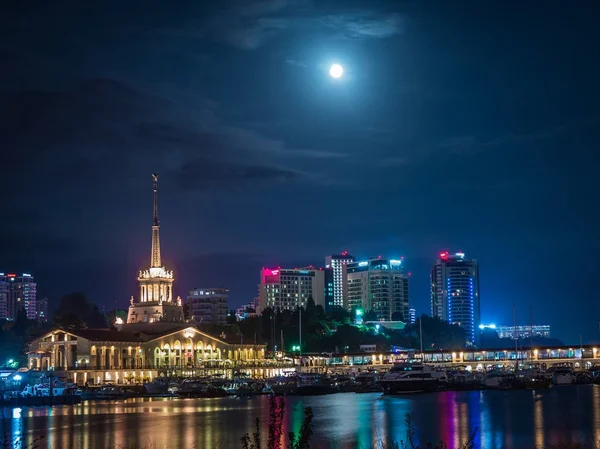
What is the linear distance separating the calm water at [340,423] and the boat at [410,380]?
909 inches

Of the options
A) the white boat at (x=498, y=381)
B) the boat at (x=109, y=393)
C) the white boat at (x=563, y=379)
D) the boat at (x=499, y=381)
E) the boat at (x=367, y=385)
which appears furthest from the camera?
the white boat at (x=563, y=379)

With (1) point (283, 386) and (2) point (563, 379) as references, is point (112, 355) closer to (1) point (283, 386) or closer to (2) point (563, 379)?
(1) point (283, 386)

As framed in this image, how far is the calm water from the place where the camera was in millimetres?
66688

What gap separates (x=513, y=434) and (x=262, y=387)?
9680 centimetres

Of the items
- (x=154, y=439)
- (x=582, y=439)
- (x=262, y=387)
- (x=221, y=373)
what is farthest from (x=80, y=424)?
(x=221, y=373)

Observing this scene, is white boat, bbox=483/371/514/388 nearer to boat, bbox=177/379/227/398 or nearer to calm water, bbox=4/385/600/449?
calm water, bbox=4/385/600/449

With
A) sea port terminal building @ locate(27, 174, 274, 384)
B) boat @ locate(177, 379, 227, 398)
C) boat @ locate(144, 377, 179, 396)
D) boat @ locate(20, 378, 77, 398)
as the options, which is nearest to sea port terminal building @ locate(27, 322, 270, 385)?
sea port terminal building @ locate(27, 174, 274, 384)

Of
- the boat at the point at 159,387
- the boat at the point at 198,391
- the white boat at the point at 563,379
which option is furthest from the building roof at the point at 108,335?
the white boat at the point at 563,379

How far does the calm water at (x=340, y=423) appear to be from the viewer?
66.7 metres

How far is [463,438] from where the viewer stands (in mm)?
67188

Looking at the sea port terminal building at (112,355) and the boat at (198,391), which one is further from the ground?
the sea port terminal building at (112,355)

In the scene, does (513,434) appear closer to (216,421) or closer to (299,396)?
(216,421)

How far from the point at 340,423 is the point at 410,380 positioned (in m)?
65.6

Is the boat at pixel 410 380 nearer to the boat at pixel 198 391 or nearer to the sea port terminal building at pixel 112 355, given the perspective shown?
the boat at pixel 198 391
